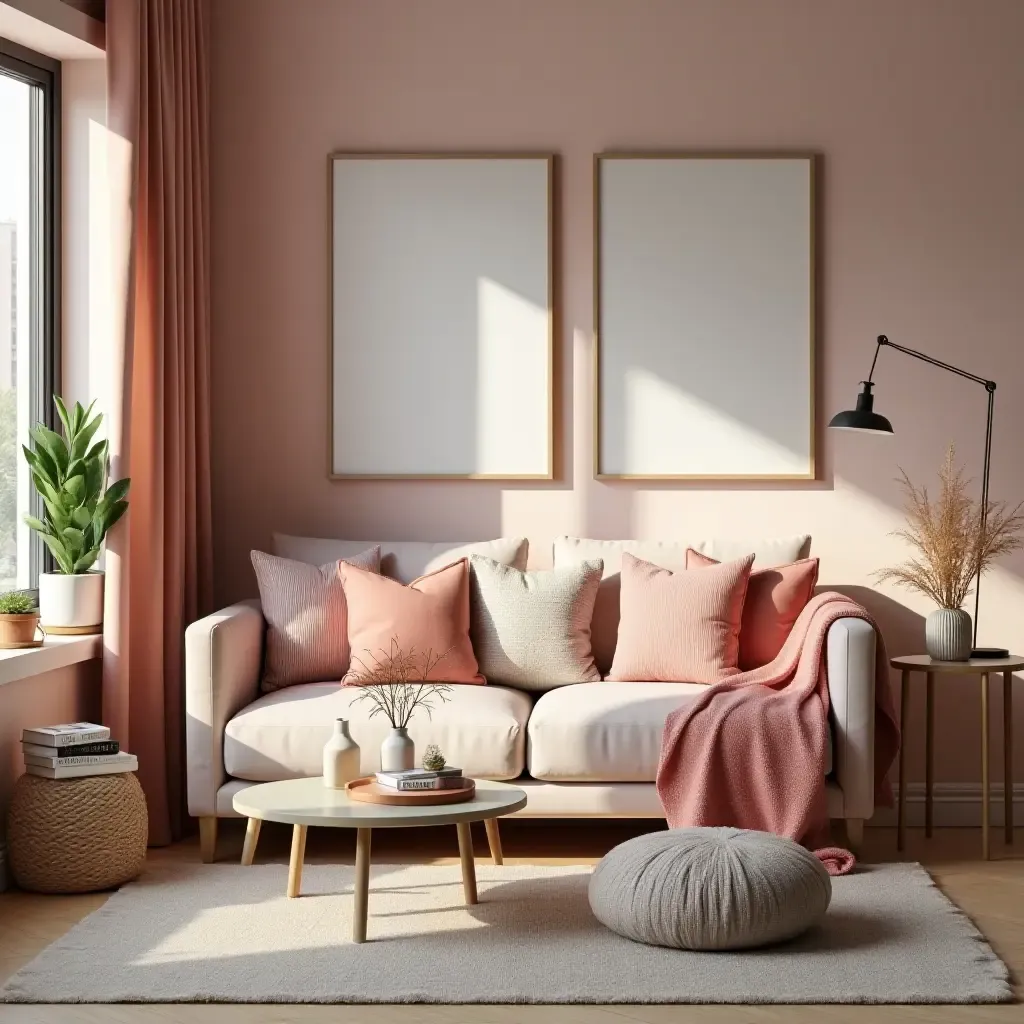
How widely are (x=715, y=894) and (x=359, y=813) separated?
85 centimetres

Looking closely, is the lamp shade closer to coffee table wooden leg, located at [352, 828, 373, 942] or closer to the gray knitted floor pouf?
the gray knitted floor pouf

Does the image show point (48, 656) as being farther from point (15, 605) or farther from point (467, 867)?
point (467, 867)

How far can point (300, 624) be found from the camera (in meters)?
4.57

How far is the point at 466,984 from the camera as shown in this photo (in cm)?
306

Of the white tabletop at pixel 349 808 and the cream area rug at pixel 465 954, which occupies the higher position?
the white tabletop at pixel 349 808

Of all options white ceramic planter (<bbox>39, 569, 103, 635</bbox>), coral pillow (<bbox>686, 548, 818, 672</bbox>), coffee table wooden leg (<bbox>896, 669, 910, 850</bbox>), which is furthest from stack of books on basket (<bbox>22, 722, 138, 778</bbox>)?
coffee table wooden leg (<bbox>896, 669, 910, 850</bbox>)

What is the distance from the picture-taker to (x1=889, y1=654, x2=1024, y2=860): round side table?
4395mm

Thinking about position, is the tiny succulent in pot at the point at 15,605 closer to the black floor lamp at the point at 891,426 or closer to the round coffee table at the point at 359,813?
the round coffee table at the point at 359,813

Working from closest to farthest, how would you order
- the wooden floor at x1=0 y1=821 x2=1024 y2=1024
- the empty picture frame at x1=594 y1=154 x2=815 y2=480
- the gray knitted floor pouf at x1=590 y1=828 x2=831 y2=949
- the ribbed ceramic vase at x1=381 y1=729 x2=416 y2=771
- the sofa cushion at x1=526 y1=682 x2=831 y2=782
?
1. the wooden floor at x1=0 y1=821 x2=1024 y2=1024
2. the gray knitted floor pouf at x1=590 y1=828 x2=831 y2=949
3. the ribbed ceramic vase at x1=381 y1=729 x2=416 y2=771
4. the sofa cushion at x1=526 y1=682 x2=831 y2=782
5. the empty picture frame at x1=594 y1=154 x2=815 y2=480

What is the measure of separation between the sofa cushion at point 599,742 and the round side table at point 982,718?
1.94ft

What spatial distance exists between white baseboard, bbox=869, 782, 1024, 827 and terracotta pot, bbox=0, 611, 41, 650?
9.49 ft

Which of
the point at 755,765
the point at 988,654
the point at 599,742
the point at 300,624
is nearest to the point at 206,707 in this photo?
the point at 300,624

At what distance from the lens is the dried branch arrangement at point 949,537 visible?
15.1ft

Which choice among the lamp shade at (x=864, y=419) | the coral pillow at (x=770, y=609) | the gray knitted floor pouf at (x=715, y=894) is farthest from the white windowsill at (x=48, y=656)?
the lamp shade at (x=864, y=419)
